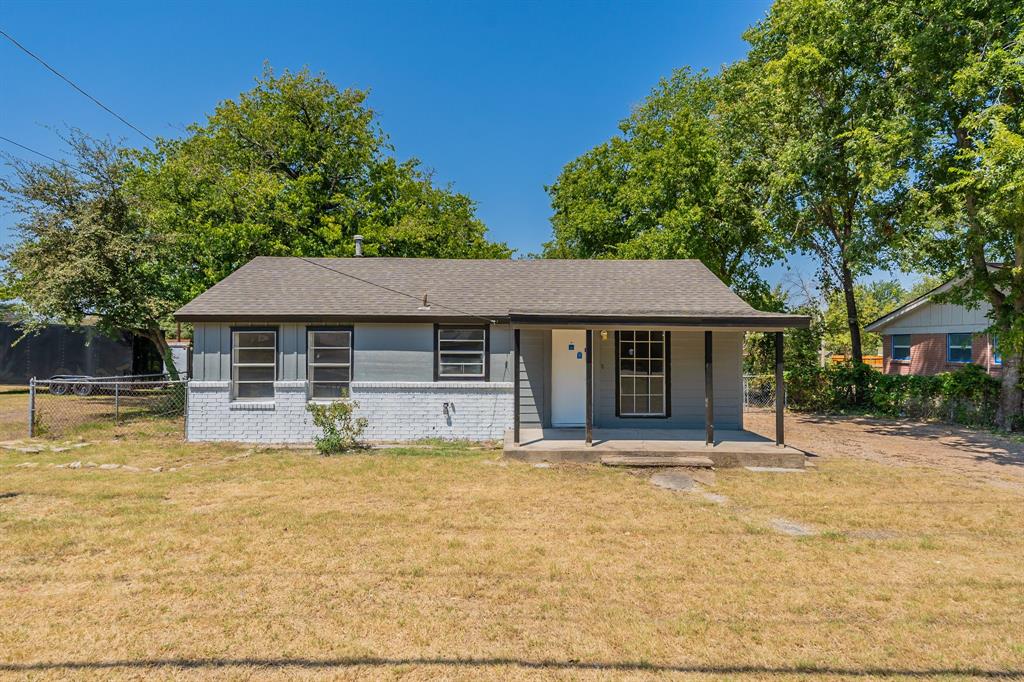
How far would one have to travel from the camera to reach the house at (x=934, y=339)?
18.5 m

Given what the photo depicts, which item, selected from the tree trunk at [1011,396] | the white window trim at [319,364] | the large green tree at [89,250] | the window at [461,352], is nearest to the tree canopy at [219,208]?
the large green tree at [89,250]

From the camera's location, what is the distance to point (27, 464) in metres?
8.30

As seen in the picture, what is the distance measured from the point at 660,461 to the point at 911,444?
22.4ft

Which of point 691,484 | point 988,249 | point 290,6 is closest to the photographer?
point 691,484

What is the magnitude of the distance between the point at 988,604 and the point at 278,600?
18.0ft

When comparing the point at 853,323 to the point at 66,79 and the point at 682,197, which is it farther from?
the point at 66,79

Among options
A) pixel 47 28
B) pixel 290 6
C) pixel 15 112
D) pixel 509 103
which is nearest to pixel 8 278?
pixel 15 112

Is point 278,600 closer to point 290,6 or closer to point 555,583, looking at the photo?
point 555,583

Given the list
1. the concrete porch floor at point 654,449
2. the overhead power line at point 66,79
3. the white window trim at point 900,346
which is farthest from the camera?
the white window trim at point 900,346

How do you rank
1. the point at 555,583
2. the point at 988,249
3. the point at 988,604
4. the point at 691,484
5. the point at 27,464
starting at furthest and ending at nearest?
the point at 988,249 → the point at 27,464 → the point at 691,484 → the point at 555,583 → the point at 988,604

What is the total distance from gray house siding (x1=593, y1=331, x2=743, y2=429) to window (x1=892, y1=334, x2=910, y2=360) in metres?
16.3

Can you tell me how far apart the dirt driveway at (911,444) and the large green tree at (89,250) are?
57.0 ft

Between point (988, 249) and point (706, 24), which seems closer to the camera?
point (988, 249)

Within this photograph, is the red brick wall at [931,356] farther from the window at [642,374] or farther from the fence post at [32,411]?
the fence post at [32,411]
